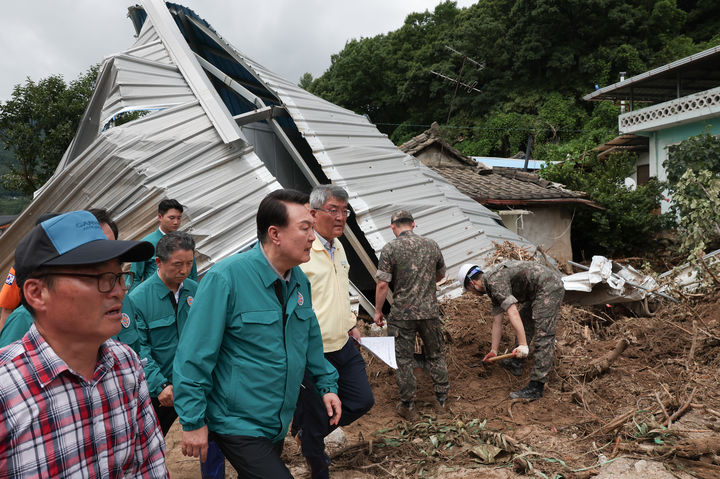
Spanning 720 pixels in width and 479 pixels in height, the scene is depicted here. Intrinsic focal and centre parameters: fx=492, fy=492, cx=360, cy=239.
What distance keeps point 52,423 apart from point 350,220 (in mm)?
7142

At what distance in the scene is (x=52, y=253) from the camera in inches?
54.5

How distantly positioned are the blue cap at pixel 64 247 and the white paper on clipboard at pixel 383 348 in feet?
11.3

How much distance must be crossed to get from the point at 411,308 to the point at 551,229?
11.4 metres

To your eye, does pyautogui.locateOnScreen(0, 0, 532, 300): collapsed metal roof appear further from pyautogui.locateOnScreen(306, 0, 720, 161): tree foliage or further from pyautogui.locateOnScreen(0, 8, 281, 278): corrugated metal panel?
pyautogui.locateOnScreen(306, 0, 720, 161): tree foliage

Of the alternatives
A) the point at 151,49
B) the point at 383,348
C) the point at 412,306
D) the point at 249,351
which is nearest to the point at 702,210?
the point at 412,306

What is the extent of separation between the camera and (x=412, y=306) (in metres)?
5.00

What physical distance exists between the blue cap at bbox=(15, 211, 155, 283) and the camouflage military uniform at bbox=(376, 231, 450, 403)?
12.3ft

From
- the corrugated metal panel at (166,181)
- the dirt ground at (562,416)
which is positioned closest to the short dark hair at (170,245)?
the dirt ground at (562,416)

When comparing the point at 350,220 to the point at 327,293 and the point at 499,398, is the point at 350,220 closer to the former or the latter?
the point at 499,398

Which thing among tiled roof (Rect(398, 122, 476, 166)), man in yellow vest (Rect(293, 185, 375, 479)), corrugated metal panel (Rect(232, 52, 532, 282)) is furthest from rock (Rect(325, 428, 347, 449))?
tiled roof (Rect(398, 122, 476, 166))

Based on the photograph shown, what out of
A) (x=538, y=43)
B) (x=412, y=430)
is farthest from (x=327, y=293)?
(x=538, y=43)

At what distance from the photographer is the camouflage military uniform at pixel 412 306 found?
5008 millimetres

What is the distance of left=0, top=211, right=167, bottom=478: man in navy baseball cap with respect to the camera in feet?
4.32

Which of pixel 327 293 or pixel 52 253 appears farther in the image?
pixel 327 293
